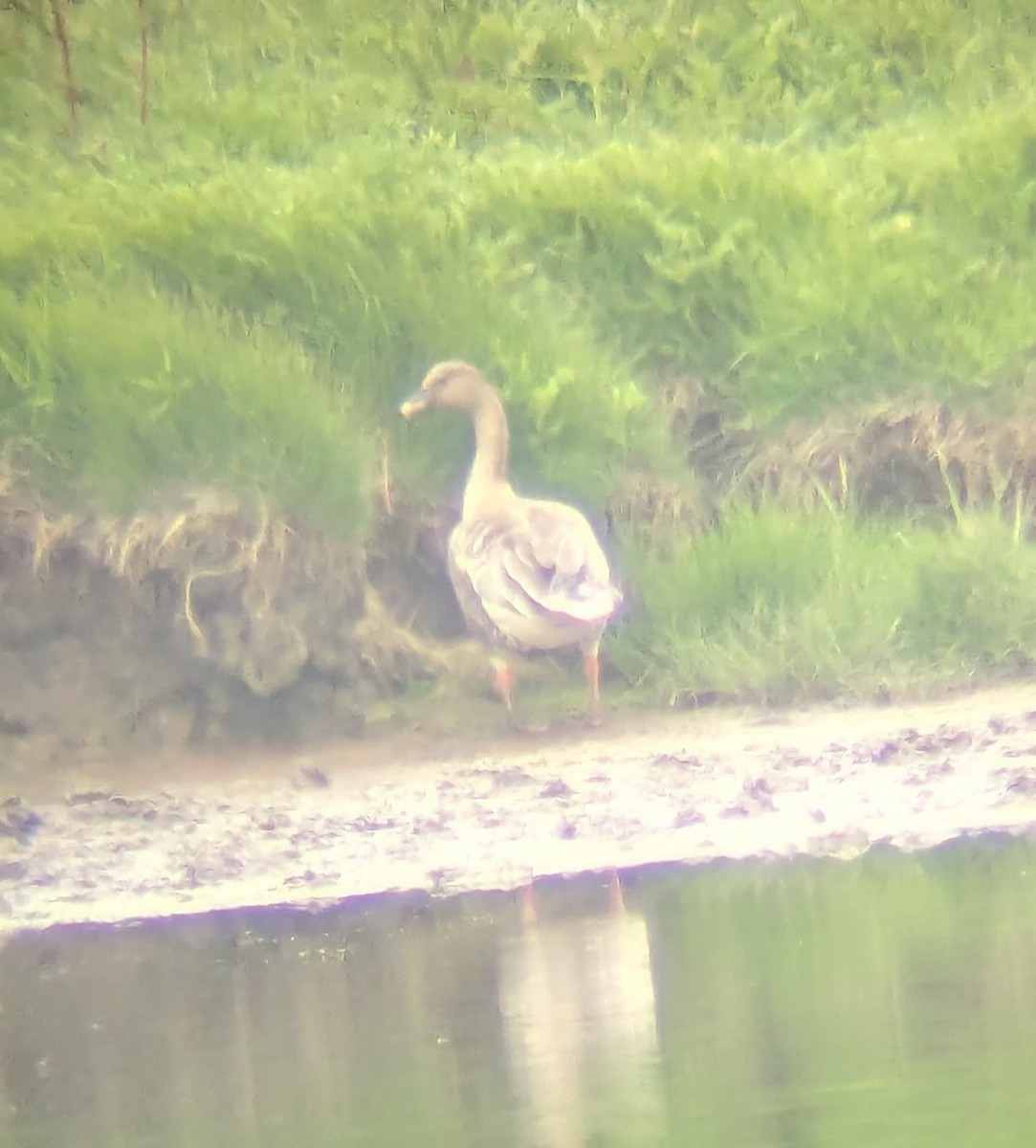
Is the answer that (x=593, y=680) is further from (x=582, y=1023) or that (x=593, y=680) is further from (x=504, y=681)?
(x=582, y=1023)

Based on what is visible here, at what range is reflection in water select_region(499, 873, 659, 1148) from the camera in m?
2.09

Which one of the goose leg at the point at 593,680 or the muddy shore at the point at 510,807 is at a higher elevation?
the goose leg at the point at 593,680

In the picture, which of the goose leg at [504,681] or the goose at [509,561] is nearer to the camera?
the goose at [509,561]

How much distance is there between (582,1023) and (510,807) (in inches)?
44.3

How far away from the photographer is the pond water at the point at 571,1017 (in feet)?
6.79

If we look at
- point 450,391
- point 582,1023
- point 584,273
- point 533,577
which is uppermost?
point 584,273

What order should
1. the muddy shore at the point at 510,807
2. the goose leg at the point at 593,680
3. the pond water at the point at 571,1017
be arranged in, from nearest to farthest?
1. the pond water at the point at 571,1017
2. the muddy shore at the point at 510,807
3. the goose leg at the point at 593,680

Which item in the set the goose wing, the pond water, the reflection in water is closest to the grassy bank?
the goose wing

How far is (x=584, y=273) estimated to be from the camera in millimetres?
4004

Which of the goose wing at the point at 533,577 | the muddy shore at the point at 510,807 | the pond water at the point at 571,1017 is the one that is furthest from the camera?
the goose wing at the point at 533,577

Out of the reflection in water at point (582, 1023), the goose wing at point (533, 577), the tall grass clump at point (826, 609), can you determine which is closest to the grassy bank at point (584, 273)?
the tall grass clump at point (826, 609)

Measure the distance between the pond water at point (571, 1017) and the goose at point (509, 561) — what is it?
69 centimetres

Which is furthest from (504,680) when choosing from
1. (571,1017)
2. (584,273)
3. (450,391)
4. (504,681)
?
(571,1017)

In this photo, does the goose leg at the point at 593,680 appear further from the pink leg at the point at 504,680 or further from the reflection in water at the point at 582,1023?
the reflection in water at the point at 582,1023
